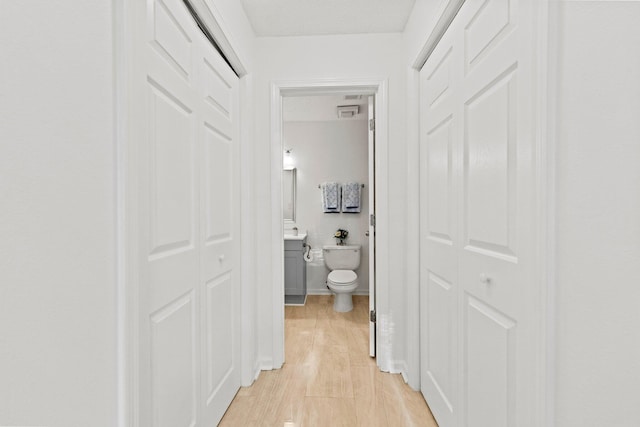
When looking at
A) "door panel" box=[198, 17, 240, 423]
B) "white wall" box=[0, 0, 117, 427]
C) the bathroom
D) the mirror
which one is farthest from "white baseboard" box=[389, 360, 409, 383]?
the mirror

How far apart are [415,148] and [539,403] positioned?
5.18ft

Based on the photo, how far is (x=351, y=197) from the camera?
15.0ft

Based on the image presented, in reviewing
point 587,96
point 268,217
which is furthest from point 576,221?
point 268,217

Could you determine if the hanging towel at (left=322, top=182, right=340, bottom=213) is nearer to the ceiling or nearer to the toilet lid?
the toilet lid

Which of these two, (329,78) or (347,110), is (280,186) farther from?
(347,110)

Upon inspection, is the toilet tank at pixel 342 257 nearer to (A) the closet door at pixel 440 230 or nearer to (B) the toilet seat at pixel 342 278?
(B) the toilet seat at pixel 342 278

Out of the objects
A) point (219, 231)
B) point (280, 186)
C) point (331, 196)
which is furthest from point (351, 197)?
point (219, 231)

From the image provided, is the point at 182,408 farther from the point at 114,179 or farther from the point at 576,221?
the point at 576,221

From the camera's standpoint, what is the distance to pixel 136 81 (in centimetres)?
95

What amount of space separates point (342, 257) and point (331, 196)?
2.76ft

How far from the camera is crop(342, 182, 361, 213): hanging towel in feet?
15.0

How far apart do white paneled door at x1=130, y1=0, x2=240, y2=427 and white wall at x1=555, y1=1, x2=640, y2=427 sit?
111 cm

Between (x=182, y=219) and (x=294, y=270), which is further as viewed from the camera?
(x=294, y=270)

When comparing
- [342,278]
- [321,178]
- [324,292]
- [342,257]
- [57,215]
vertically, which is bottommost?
[324,292]
